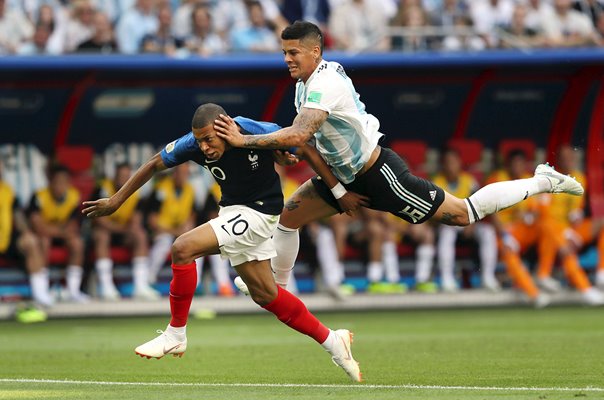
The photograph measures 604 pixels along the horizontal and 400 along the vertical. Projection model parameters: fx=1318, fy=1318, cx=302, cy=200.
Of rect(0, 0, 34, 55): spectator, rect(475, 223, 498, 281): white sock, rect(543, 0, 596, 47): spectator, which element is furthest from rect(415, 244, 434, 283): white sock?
rect(0, 0, 34, 55): spectator

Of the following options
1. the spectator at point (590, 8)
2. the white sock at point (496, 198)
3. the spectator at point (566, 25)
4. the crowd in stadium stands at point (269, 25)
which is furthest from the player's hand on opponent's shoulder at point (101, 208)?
the spectator at point (590, 8)

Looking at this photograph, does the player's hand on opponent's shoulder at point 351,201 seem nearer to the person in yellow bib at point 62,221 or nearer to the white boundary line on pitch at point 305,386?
the white boundary line on pitch at point 305,386

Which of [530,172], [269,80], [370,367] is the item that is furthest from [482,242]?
[370,367]

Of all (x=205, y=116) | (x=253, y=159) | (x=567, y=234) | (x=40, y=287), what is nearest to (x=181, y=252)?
(x=253, y=159)

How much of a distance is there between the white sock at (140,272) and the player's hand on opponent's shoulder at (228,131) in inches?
308

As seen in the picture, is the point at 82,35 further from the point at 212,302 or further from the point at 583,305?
the point at 583,305

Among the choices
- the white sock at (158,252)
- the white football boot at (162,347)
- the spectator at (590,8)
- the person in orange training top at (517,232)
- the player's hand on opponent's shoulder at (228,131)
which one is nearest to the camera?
the player's hand on opponent's shoulder at (228,131)

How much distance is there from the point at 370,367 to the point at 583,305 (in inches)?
305

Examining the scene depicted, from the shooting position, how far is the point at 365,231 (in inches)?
672

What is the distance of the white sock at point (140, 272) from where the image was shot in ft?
52.9

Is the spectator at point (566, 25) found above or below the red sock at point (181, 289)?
above

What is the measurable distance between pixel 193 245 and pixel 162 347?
71 cm

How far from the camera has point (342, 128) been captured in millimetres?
9102

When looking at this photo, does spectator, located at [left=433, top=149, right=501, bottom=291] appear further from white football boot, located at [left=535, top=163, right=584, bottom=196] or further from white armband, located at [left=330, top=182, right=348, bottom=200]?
white armband, located at [left=330, top=182, right=348, bottom=200]
